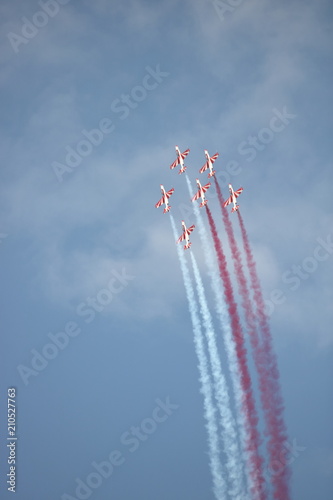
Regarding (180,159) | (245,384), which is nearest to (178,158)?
(180,159)

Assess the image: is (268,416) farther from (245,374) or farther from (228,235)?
(228,235)

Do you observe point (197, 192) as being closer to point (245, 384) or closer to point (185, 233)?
point (185, 233)

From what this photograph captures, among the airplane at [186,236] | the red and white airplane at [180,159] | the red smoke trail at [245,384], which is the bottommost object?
the red smoke trail at [245,384]

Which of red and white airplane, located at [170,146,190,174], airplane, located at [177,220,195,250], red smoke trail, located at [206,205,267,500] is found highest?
red and white airplane, located at [170,146,190,174]

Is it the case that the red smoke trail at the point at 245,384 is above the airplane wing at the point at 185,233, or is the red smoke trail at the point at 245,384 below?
below

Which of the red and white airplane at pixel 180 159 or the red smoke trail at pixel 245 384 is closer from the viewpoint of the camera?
the red smoke trail at pixel 245 384

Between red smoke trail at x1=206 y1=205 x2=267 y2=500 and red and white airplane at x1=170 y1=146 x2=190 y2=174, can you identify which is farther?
red and white airplane at x1=170 y1=146 x2=190 y2=174

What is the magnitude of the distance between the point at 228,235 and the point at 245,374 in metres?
21.9

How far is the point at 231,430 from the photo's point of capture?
90438 millimetres

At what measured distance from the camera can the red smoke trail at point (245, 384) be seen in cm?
8594

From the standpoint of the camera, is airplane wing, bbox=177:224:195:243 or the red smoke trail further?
airplane wing, bbox=177:224:195:243

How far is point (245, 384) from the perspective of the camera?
91188 millimetres

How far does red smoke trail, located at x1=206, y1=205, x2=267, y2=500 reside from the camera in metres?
85.9

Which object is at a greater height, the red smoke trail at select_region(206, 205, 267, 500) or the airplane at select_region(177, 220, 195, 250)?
the airplane at select_region(177, 220, 195, 250)
